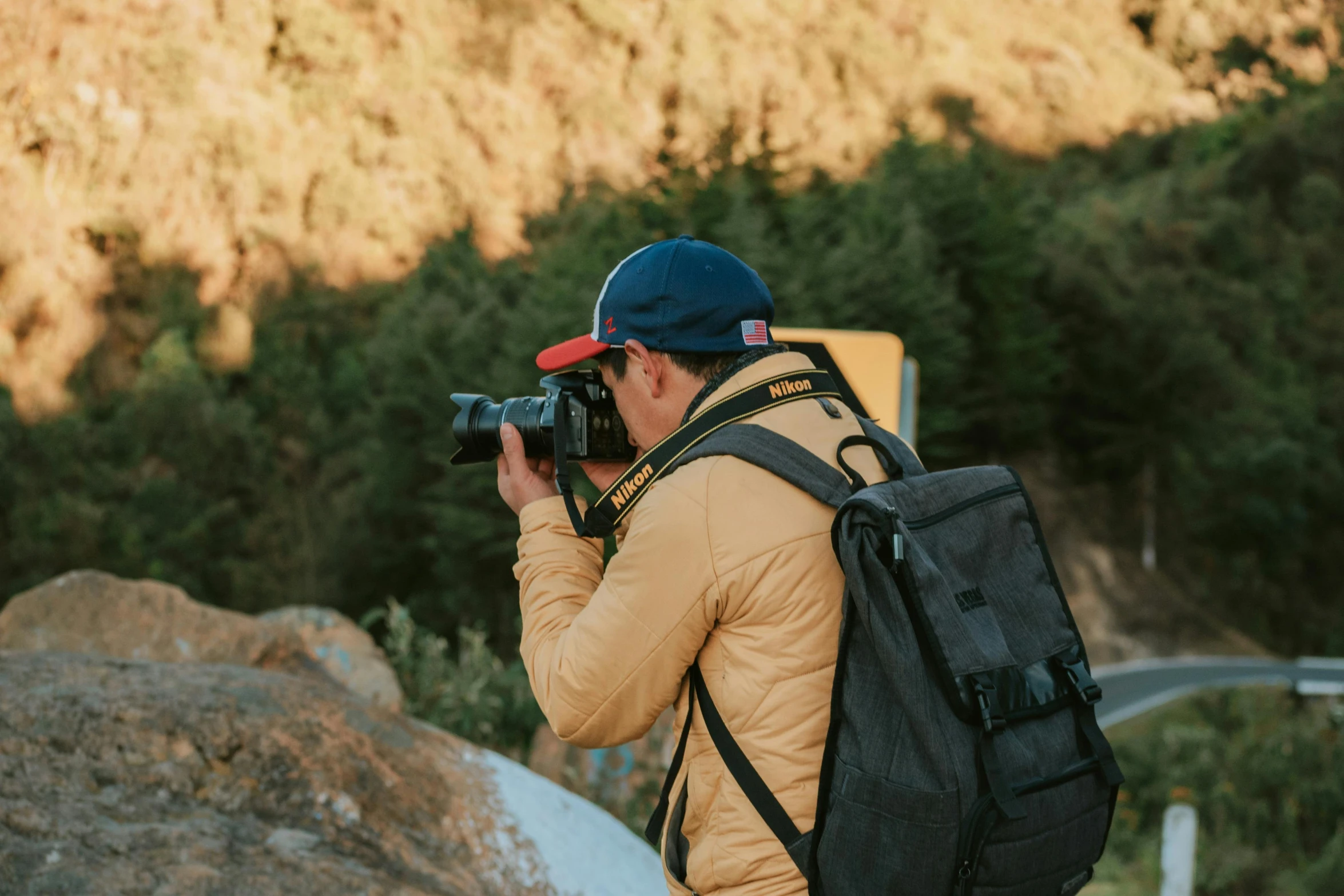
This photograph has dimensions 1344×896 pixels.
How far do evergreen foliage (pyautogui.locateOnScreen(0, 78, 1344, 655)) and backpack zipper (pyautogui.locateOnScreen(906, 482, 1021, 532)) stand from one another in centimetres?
1619

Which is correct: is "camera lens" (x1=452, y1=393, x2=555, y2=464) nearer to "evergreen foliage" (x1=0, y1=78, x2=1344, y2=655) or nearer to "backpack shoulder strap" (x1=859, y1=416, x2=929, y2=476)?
"backpack shoulder strap" (x1=859, y1=416, x2=929, y2=476)

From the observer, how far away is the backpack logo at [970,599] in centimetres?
161

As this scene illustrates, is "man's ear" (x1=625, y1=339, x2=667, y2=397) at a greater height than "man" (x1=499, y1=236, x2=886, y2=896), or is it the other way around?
"man's ear" (x1=625, y1=339, x2=667, y2=397)

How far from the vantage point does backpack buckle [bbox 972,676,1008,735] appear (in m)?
1.50

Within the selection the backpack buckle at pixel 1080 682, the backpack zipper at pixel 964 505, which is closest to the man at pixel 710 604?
the backpack zipper at pixel 964 505

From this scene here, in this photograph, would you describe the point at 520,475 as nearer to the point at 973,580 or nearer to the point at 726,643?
the point at 726,643

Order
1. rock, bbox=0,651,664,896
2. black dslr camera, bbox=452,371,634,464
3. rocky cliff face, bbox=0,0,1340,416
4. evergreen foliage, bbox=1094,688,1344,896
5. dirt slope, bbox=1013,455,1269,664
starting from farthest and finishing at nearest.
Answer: rocky cliff face, bbox=0,0,1340,416, dirt slope, bbox=1013,455,1269,664, evergreen foliage, bbox=1094,688,1344,896, rock, bbox=0,651,664,896, black dslr camera, bbox=452,371,634,464

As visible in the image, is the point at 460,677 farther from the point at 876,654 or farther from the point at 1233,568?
the point at 1233,568

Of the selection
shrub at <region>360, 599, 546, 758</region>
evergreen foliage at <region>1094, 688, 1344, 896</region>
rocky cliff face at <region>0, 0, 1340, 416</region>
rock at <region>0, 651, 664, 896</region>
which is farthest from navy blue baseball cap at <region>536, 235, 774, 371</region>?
rocky cliff face at <region>0, 0, 1340, 416</region>

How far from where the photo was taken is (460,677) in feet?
19.8

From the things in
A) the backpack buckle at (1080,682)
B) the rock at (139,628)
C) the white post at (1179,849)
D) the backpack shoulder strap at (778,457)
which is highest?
the backpack shoulder strap at (778,457)

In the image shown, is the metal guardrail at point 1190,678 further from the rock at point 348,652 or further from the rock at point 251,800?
the rock at point 251,800

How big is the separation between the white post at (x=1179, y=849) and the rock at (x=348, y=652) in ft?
11.0

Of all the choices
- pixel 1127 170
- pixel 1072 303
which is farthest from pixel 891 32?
pixel 1072 303
